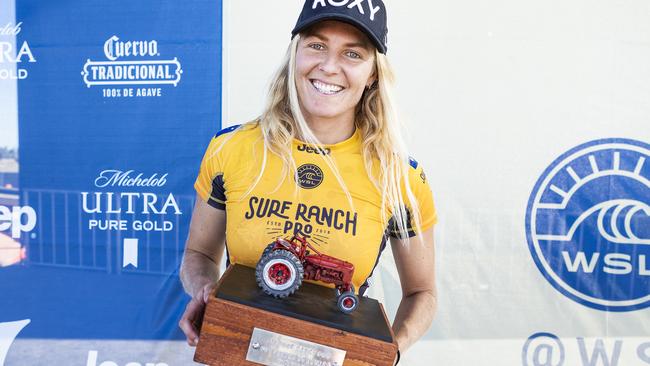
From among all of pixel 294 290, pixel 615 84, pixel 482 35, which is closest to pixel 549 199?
pixel 615 84

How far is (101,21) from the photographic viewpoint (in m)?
2.51

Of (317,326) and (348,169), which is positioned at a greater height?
(348,169)

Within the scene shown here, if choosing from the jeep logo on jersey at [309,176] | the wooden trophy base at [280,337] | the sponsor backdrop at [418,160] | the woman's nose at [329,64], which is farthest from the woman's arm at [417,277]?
the sponsor backdrop at [418,160]

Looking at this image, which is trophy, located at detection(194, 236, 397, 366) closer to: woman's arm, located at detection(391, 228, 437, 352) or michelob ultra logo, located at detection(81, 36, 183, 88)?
woman's arm, located at detection(391, 228, 437, 352)

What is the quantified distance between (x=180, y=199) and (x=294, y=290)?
1530mm

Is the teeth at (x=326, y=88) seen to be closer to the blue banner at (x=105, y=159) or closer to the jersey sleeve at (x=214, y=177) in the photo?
the jersey sleeve at (x=214, y=177)

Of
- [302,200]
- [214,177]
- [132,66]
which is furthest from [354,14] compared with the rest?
[132,66]

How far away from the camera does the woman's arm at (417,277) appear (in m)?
1.49

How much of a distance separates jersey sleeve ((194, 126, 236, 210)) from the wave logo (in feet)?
5.07

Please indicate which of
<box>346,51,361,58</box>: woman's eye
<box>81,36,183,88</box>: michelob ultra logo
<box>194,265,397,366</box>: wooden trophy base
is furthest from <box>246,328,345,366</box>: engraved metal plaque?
<box>81,36,183,88</box>: michelob ultra logo

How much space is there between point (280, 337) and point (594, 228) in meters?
1.91

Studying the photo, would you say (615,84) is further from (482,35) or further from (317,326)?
(317,326)

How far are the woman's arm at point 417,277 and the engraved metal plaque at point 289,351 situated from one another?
1.55ft

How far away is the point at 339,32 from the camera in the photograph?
50.0 inches
